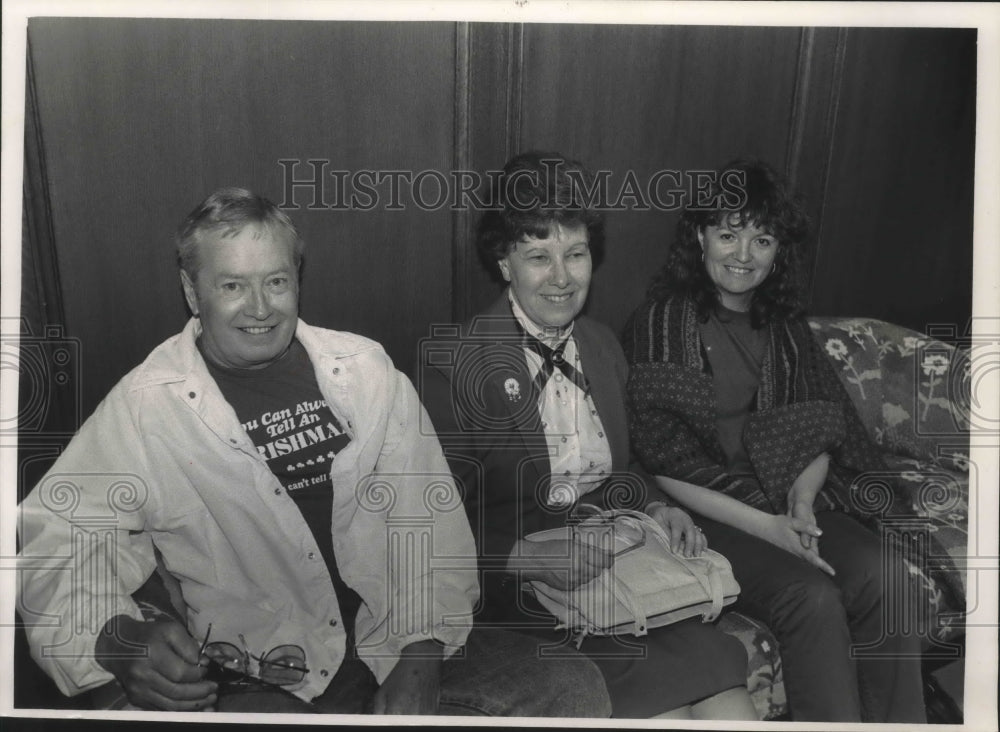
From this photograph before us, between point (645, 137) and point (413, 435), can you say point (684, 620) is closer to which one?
point (413, 435)

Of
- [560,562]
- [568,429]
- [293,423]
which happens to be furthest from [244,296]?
[560,562]

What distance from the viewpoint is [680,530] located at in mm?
2113

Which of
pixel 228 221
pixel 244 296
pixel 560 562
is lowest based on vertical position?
pixel 560 562

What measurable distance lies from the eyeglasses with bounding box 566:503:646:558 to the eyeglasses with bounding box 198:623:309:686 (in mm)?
665

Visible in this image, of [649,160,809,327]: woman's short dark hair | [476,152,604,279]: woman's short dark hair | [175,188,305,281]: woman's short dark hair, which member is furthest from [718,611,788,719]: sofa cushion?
[175,188,305,281]: woman's short dark hair

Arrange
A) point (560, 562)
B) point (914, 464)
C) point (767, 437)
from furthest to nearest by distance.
→ point (914, 464)
point (767, 437)
point (560, 562)

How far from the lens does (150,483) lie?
1.99 m

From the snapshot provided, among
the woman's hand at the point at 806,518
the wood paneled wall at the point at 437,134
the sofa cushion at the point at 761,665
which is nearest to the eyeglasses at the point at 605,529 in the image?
the sofa cushion at the point at 761,665

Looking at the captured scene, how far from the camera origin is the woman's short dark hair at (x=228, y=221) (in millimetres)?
1989

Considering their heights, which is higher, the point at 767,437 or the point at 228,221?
the point at 228,221

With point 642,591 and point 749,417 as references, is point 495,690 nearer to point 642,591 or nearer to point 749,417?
point 642,591

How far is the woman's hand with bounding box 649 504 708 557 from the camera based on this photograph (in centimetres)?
208

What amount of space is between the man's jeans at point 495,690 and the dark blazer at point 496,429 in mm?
157

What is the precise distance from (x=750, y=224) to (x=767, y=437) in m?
0.50
